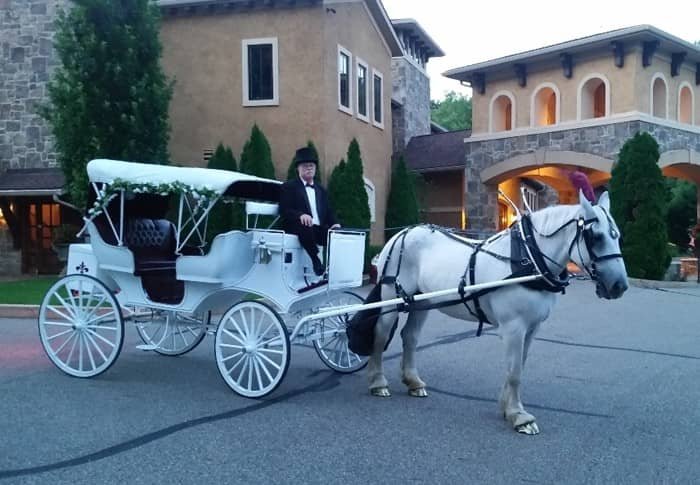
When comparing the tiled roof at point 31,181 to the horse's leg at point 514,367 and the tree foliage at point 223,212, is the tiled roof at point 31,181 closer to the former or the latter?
the tree foliage at point 223,212

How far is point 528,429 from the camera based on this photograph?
17.3 feet

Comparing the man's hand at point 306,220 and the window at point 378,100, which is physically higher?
the window at point 378,100

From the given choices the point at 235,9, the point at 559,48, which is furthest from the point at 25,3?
the point at 559,48

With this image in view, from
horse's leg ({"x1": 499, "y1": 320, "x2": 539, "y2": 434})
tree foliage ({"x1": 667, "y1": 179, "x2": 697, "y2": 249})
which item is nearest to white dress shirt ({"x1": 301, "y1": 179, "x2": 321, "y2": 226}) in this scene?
horse's leg ({"x1": 499, "y1": 320, "x2": 539, "y2": 434})

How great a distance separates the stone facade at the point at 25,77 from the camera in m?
19.6

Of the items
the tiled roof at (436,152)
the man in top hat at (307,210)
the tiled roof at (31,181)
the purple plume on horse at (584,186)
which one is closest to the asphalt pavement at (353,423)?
the man in top hat at (307,210)

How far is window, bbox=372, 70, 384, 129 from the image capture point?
2061 centimetres

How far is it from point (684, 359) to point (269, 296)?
5298 millimetres

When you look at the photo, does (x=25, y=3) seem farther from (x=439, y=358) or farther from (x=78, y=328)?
(x=439, y=358)

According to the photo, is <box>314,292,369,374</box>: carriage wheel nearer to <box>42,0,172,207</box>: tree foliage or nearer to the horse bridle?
the horse bridle

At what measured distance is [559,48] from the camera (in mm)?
20391

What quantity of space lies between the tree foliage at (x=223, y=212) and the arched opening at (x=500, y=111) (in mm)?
10195

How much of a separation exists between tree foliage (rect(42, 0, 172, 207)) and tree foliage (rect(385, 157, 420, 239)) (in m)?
8.00

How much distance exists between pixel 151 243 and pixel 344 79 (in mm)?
11304
